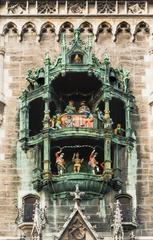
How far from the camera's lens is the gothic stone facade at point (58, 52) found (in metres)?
29.0

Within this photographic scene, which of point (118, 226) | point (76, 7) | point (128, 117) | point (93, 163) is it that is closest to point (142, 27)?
point (76, 7)

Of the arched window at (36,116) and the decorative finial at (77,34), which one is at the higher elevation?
the decorative finial at (77,34)

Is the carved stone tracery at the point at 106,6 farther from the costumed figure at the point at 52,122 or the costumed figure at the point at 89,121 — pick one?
the costumed figure at the point at 52,122

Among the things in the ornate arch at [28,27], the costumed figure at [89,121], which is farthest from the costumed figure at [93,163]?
the ornate arch at [28,27]

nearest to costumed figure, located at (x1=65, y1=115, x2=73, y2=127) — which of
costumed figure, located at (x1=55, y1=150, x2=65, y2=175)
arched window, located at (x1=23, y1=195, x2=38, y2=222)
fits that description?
costumed figure, located at (x1=55, y1=150, x2=65, y2=175)

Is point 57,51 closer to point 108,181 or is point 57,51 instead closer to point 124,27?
point 124,27

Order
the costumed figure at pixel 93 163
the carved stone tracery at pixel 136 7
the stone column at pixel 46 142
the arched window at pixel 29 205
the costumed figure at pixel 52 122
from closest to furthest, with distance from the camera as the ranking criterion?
1. the stone column at pixel 46 142
2. the arched window at pixel 29 205
3. the costumed figure at pixel 93 163
4. the costumed figure at pixel 52 122
5. the carved stone tracery at pixel 136 7

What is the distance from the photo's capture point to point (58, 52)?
30.9 meters

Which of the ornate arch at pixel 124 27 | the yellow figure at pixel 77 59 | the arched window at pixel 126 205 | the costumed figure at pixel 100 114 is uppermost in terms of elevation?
the ornate arch at pixel 124 27

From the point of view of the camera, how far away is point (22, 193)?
28.8m

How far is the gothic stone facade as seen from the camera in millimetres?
28984

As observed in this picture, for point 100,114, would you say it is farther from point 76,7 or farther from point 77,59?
point 76,7

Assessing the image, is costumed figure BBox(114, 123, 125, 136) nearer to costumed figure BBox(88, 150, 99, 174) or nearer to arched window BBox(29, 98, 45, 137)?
costumed figure BBox(88, 150, 99, 174)

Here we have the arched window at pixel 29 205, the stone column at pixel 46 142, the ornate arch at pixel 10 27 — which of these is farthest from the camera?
the ornate arch at pixel 10 27
